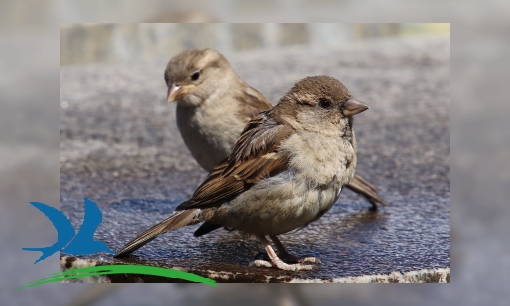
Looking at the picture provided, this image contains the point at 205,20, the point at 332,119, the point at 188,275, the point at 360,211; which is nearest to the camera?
the point at 188,275

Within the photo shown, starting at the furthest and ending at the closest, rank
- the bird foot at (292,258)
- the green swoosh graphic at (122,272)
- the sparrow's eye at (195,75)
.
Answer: the sparrow's eye at (195,75) < the bird foot at (292,258) < the green swoosh graphic at (122,272)

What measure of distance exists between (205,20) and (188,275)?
4.97ft

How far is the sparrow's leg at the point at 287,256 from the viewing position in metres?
3.67

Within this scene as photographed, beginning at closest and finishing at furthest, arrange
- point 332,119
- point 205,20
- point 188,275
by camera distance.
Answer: point 188,275 < point 332,119 < point 205,20

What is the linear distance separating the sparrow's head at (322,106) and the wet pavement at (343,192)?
2.49ft

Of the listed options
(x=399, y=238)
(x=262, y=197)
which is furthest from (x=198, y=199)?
(x=399, y=238)

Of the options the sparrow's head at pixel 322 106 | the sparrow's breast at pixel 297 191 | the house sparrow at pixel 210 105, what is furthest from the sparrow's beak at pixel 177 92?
the sparrow's breast at pixel 297 191

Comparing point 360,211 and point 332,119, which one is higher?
point 332,119

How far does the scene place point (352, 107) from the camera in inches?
142

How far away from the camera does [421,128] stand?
19.4 ft

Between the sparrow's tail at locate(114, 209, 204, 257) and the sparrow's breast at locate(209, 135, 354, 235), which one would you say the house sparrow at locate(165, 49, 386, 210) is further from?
the sparrow's breast at locate(209, 135, 354, 235)

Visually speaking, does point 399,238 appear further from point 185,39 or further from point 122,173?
point 185,39

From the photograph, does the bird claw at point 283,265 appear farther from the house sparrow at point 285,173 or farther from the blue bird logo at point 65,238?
the blue bird logo at point 65,238

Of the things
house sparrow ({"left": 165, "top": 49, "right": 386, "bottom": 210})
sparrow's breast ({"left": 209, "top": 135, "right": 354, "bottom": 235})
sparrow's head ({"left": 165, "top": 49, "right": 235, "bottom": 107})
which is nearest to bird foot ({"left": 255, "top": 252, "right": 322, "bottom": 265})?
sparrow's breast ({"left": 209, "top": 135, "right": 354, "bottom": 235})
